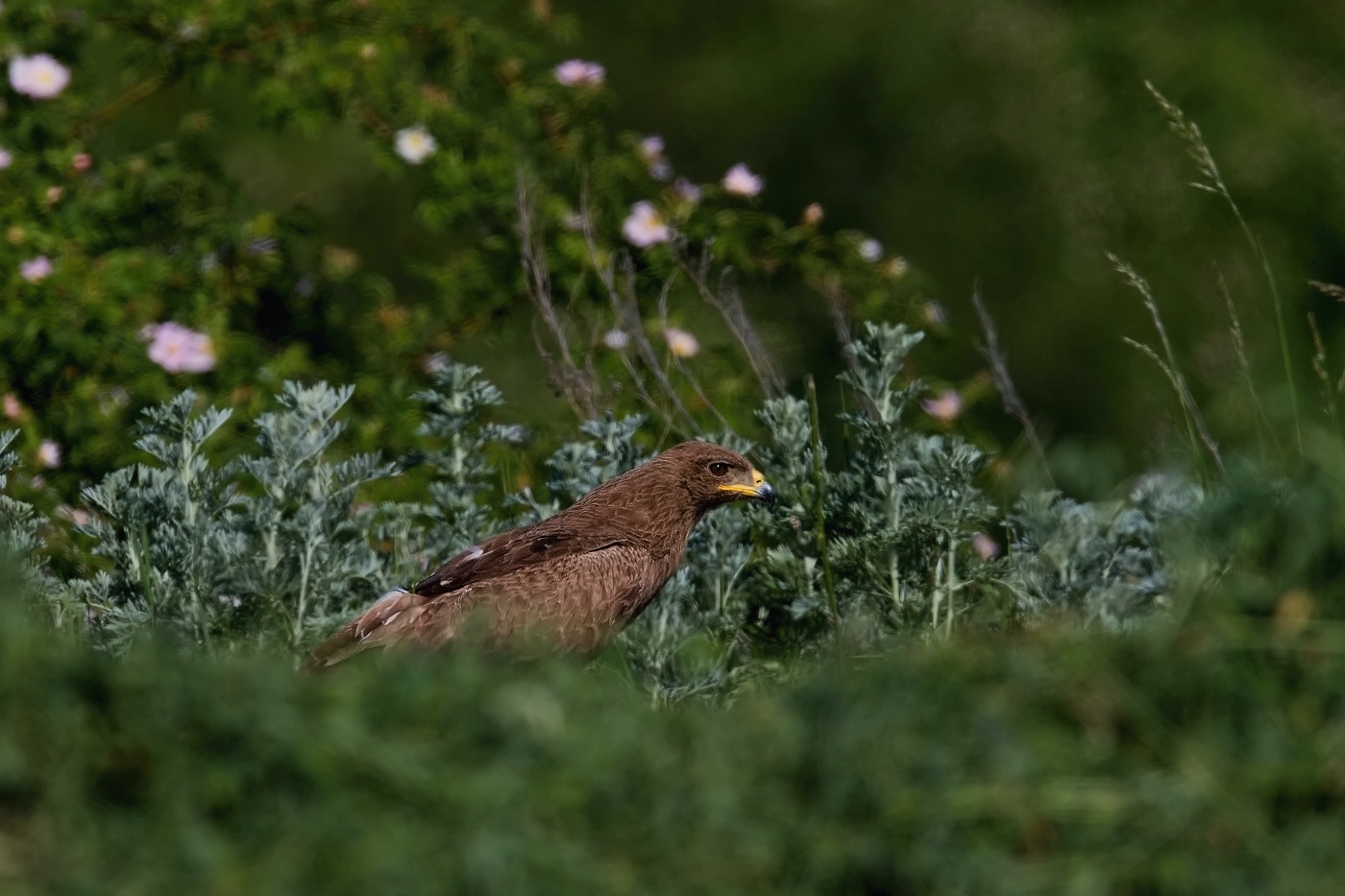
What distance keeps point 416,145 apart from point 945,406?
7.31 ft

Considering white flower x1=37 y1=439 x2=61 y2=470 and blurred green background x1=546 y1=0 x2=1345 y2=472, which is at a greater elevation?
white flower x1=37 y1=439 x2=61 y2=470

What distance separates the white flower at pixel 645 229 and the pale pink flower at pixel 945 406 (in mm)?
1161

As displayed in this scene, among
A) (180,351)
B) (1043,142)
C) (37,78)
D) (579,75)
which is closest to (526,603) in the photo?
(180,351)

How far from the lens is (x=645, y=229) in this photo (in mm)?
6973

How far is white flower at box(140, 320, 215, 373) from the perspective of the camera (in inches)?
255

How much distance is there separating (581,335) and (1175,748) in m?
4.55

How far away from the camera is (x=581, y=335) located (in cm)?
705

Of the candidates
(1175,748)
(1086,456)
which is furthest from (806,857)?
(1086,456)

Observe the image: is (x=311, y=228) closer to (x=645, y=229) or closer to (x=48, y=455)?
(x=645, y=229)

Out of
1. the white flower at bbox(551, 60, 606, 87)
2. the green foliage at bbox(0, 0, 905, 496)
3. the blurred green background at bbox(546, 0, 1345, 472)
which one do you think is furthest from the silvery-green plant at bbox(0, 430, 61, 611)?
the blurred green background at bbox(546, 0, 1345, 472)

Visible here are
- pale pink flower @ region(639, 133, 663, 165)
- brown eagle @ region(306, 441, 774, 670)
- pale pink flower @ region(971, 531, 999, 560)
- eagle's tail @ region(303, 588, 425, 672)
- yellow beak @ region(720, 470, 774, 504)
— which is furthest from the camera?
pale pink flower @ region(639, 133, 663, 165)

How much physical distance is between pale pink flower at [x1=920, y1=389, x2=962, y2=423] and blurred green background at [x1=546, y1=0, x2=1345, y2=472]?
7.52 feet

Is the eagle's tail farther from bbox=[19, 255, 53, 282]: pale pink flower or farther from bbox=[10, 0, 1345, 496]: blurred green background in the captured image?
bbox=[10, 0, 1345, 496]: blurred green background

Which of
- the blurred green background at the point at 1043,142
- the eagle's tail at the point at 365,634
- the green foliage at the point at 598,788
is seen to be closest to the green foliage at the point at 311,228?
the eagle's tail at the point at 365,634
